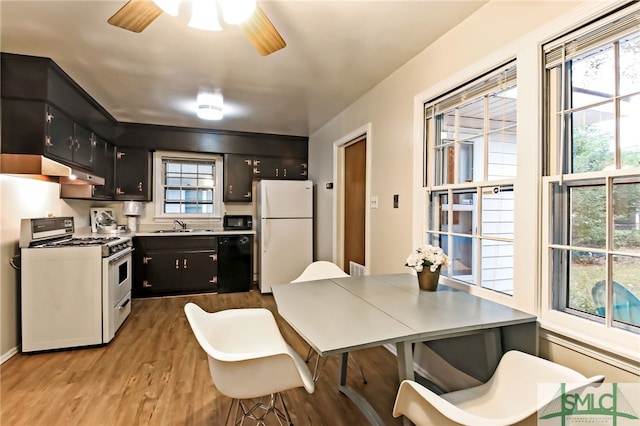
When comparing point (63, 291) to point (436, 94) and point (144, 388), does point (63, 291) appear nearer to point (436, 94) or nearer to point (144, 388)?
point (144, 388)

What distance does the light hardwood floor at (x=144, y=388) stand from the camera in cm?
186

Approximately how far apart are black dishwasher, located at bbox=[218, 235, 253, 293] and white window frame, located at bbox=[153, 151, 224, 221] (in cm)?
66

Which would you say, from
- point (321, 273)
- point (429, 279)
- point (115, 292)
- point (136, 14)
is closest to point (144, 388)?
point (115, 292)

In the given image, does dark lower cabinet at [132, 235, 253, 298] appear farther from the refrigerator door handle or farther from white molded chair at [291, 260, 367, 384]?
white molded chair at [291, 260, 367, 384]

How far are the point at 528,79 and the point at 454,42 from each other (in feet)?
2.23

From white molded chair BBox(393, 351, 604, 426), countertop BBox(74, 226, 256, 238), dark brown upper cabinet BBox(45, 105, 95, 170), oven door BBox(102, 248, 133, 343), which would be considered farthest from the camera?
countertop BBox(74, 226, 256, 238)

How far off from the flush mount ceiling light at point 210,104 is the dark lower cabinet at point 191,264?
1.90 metres

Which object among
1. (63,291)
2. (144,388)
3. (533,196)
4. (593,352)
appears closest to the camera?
(593,352)

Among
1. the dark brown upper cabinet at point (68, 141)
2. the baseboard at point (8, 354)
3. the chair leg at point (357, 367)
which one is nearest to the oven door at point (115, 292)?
the baseboard at point (8, 354)

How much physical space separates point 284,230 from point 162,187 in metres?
2.09

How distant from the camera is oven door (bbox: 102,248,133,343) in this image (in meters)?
2.80

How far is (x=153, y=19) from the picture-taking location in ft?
5.36

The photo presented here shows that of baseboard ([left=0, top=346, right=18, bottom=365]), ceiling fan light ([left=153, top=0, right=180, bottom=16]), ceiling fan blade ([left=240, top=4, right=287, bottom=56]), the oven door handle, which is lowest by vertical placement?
baseboard ([left=0, top=346, right=18, bottom=365])

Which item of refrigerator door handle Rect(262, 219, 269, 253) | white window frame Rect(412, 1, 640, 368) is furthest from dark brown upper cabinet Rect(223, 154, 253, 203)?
white window frame Rect(412, 1, 640, 368)
